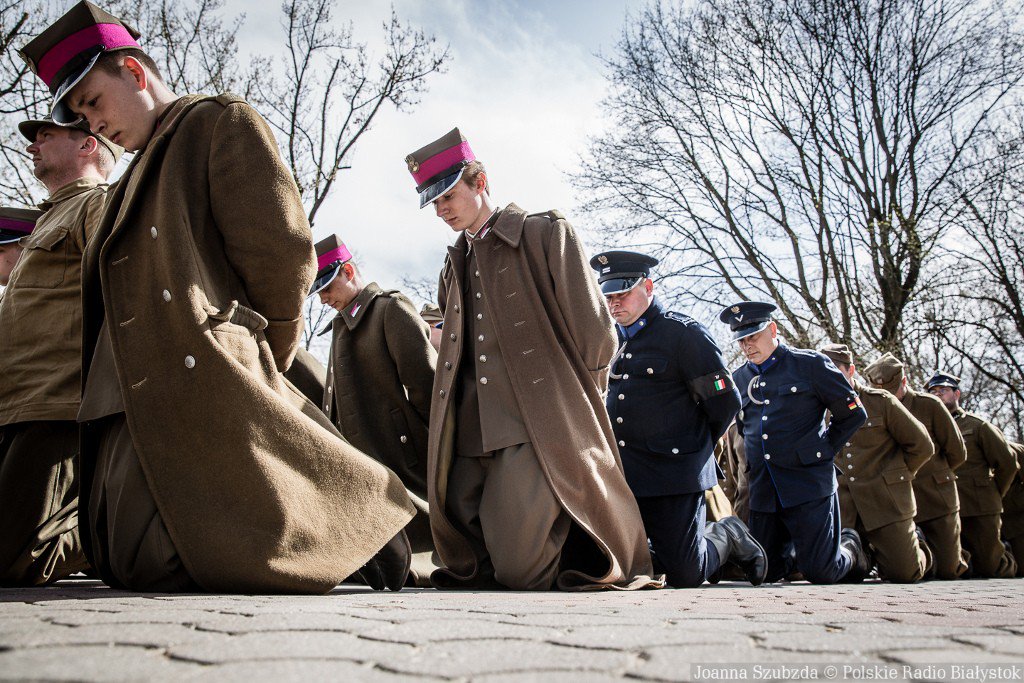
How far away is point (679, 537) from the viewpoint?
5121mm

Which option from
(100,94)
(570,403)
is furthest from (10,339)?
(570,403)

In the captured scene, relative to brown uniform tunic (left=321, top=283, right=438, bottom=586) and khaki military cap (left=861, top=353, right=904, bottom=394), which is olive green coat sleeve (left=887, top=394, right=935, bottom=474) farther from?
brown uniform tunic (left=321, top=283, right=438, bottom=586)

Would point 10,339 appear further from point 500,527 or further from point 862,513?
point 862,513

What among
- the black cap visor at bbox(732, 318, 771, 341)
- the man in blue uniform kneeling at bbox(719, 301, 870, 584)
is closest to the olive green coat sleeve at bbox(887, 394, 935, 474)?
the man in blue uniform kneeling at bbox(719, 301, 870, 584)

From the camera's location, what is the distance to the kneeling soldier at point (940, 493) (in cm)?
877

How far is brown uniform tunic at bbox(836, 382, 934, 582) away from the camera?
24.9 feet

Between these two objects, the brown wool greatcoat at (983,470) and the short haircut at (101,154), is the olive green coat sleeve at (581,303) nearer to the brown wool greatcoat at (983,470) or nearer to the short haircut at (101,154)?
the short haircut at (101,154)

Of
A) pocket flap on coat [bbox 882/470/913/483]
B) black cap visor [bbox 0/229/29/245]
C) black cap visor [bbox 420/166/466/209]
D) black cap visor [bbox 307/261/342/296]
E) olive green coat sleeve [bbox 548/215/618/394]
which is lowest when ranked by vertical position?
pocket flap on coat [bbox 882/470/913/483]

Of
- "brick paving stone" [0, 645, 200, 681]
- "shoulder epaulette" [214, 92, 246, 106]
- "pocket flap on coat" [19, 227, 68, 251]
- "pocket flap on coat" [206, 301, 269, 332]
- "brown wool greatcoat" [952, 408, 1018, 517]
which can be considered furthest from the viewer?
"brown wool greatcoat" [952, 408, 1018, 517]

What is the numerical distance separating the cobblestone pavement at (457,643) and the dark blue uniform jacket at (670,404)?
107 inches

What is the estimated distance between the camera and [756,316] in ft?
23.0

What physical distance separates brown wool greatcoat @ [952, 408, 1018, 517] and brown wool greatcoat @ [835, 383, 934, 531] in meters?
2.91

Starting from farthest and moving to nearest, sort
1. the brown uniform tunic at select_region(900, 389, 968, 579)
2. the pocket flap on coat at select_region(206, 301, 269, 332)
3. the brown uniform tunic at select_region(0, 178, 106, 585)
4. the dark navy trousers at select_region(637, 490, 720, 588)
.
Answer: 1. the brown uniform tunic at select_region(900, 389, 968, 579)
2. the dark navy trousers at select_region(637, 490, 720, 588)
3. the brown uniform tunic at select_region(0, 178, 106, 585)
4. the pocket flap on coat at select_region(206, 301, 269, 332)

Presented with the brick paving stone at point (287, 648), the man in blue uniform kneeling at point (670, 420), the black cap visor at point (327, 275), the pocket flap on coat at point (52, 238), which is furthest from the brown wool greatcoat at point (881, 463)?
the brick paving stone at point (287, 648)
